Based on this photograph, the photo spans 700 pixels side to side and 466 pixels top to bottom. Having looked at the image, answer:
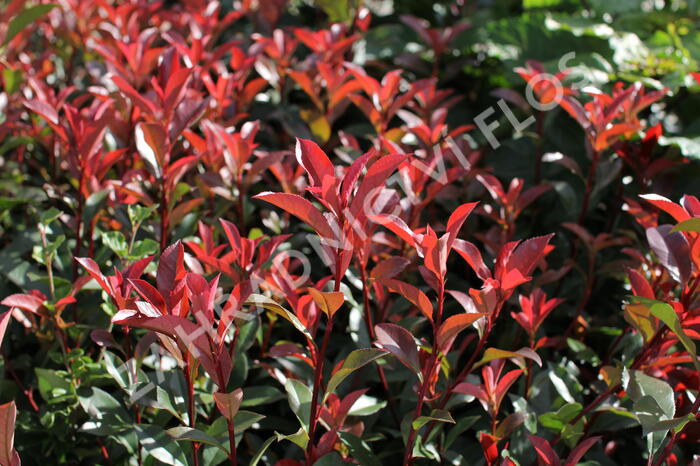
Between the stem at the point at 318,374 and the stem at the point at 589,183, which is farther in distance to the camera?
the stem at the point at 589,183

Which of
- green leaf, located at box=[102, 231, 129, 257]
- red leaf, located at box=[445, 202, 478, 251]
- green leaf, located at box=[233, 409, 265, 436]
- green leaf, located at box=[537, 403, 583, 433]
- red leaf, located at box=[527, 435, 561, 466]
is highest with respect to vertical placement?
red leaf, located at box=[445, 202, 478, 251]

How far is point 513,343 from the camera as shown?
4.40 ft

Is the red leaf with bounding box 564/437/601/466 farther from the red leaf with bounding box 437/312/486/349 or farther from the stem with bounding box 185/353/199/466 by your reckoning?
the stem with bounding box 185/353/199/466

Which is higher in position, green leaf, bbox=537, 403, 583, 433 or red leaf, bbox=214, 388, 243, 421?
red leaf, bbox=214, 388, 243, 421

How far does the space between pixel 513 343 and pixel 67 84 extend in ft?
4.74

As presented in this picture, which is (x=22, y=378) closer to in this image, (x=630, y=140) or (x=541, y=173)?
(x=541, y=173)

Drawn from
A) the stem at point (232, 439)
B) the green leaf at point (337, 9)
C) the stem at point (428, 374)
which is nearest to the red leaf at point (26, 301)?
the stem at point (232, 439)

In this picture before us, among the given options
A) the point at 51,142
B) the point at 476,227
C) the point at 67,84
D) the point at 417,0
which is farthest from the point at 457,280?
the point at 417,0

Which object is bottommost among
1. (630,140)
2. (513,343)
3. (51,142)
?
(513,343)

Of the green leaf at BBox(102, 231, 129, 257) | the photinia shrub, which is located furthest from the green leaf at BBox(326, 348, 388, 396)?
the green leaf at BBox(102, 231, 129, 257)

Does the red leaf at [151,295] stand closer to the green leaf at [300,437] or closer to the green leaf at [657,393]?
the green leaf at [300,437]

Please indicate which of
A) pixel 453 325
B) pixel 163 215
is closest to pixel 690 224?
pixel 453 325

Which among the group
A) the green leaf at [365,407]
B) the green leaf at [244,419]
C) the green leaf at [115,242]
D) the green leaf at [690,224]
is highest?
the green leaf at [690,224]

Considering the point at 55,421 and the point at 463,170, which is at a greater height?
the point at 463,170
